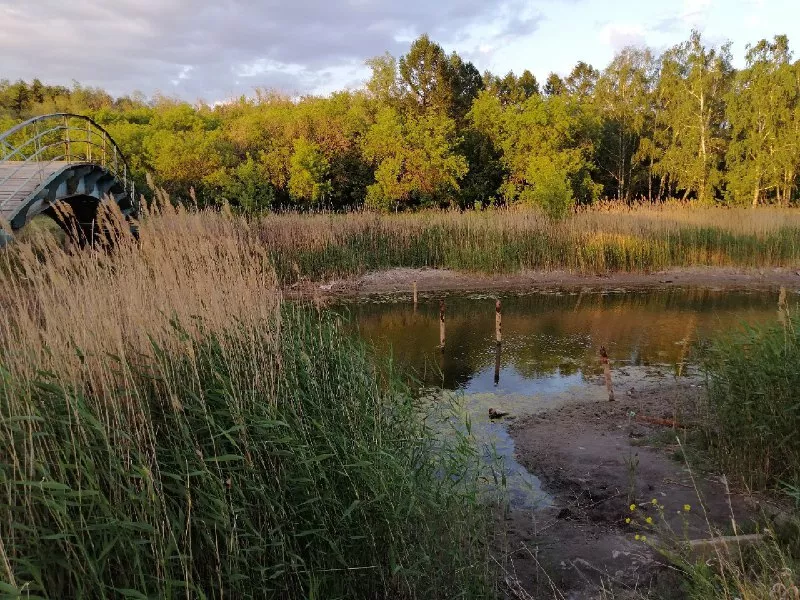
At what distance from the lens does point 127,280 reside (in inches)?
170

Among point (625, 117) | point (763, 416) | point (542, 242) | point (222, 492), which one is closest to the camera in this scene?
point (222, 492)

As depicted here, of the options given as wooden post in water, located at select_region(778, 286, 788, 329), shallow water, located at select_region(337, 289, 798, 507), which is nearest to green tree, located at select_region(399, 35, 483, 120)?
shallow water, located at select_region(337, 289, 798, 507)

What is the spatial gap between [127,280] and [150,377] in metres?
1.15

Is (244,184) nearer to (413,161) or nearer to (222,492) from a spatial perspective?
(413,161)

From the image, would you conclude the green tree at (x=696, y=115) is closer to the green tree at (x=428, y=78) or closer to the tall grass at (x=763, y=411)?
the green tree at (x=428, y=78)

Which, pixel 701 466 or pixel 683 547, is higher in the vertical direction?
pixel 683 547

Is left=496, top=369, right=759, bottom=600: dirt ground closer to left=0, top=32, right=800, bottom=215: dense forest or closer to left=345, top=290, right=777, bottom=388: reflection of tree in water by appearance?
left=345, top=290, right=777, bottom=388: reflection of tree in water

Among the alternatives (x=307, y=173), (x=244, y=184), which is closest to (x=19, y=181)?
(x=244, y=184)

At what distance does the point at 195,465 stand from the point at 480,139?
32.6 meters

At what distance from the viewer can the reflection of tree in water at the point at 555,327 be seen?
10164 mm

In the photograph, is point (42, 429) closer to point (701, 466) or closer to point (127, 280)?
point (127, 280)

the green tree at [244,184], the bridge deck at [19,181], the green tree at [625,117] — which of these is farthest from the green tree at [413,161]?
the bridge deck at [19,181]

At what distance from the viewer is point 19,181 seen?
10.2 m

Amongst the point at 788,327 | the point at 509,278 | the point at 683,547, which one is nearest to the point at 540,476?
the point at 683,547
